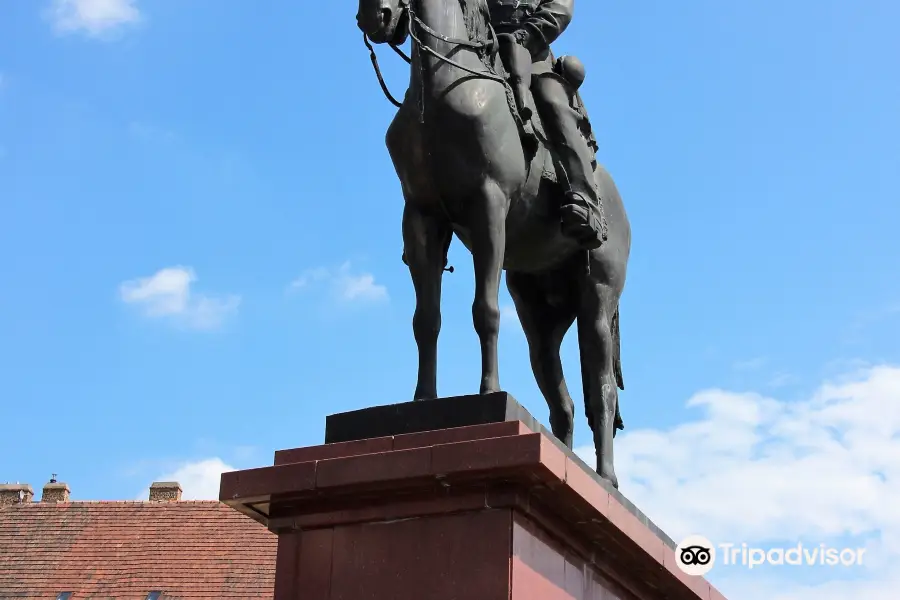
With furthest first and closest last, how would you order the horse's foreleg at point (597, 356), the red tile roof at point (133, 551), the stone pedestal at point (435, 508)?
the red tile roof at point (133, 551) < the horse's foreleg at point (597, 356) < the stone pedestal at point (435, 508)

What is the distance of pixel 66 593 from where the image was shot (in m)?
27.6

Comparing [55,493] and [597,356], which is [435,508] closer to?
[597,356]

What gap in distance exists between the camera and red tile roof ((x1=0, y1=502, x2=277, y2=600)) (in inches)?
1049

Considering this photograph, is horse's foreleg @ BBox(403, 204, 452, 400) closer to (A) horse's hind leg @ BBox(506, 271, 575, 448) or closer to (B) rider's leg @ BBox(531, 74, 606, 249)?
(B) rider's leg @ BBox(531, 74, 606, 249)

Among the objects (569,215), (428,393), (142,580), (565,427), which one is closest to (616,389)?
(565,427)

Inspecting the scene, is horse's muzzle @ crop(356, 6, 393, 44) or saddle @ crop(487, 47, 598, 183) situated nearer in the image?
horse's muzzle @ crop(356, 6, 393, 44)

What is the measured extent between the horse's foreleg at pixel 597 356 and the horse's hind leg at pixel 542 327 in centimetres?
22

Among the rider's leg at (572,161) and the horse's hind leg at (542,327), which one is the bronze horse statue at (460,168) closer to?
the rider's leg at (572,161)

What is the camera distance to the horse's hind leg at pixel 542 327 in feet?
29.8

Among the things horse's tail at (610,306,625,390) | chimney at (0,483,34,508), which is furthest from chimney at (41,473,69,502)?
horse's tail at (610,306,625,390)

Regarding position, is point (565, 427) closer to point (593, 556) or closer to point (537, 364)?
point (537, 364)

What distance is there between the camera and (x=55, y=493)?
32.0 metres

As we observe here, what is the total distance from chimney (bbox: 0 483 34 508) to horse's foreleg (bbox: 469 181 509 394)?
27260mm

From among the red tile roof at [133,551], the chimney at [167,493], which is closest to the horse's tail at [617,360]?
the red tile roof at [133,551]
